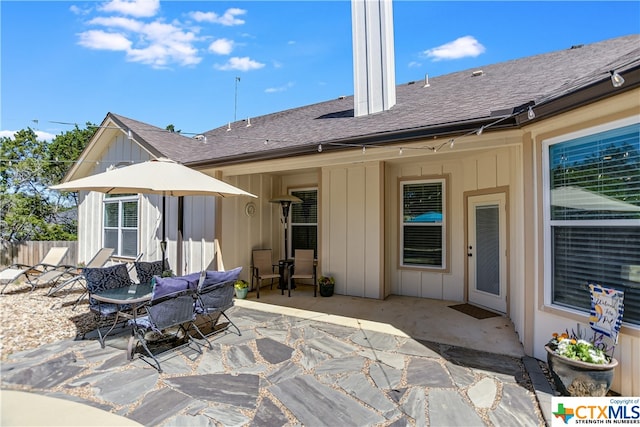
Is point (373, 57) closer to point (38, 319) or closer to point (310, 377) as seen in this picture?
point (310, 377)

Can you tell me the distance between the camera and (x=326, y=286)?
654cm

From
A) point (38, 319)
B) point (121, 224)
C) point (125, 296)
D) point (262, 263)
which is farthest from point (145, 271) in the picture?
point (121, 224)

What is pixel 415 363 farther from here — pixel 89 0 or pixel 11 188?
pixel 11 188

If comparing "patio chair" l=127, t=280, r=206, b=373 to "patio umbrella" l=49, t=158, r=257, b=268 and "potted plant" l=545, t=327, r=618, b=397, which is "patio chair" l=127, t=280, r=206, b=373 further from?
"potted plant" l=545, t=327, r=618, b=397

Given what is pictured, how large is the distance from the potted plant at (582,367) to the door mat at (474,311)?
7.67 ft

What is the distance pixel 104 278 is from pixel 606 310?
592 centimetres

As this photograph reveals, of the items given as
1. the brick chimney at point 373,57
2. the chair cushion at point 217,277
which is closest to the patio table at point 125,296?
the chair cushion at point 217,277

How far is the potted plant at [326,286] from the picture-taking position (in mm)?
6539

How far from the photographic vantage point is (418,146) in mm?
4500

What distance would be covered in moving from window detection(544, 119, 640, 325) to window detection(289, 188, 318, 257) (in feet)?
16.5

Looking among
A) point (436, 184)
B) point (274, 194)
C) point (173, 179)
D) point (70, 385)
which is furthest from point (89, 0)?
point (436, 184)

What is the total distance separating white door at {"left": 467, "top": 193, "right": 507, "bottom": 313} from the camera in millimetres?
5305

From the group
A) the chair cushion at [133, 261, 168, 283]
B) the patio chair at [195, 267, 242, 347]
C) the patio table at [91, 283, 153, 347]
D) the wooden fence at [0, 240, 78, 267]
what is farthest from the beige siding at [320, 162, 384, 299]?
the wooden fence at [0, 240, 78, 267]

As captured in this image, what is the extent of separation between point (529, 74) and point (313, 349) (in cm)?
608
